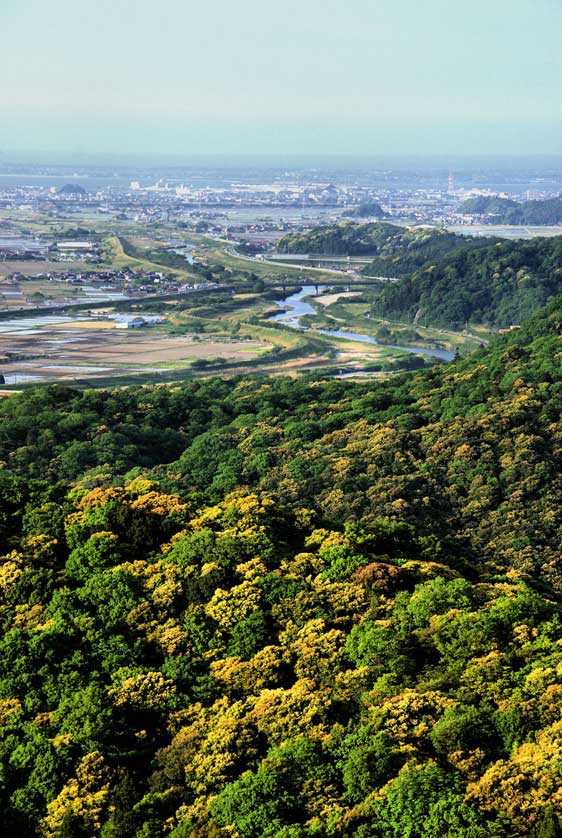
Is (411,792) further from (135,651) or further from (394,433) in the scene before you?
(394,433)

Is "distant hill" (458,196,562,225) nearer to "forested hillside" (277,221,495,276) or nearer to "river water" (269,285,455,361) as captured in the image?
→ "forested hillside" (277,221,495,276)

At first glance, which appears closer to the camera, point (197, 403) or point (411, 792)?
point (411, 792)

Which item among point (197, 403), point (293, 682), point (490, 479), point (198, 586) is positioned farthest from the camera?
point (197, 403)

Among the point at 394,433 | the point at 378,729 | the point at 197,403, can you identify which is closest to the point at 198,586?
the point at 378,729

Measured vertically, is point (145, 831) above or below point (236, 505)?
below

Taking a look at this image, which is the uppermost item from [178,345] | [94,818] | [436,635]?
[436,635]

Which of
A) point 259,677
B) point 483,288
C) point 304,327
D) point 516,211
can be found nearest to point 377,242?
point 483,288

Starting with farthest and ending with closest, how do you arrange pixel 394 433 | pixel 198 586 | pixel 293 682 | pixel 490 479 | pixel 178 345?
pixel 178 345, pixel 394 433, pixel 490 479, pixel 198 586, pixel 293 682

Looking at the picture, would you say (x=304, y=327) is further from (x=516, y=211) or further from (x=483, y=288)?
(x=516, y=211)

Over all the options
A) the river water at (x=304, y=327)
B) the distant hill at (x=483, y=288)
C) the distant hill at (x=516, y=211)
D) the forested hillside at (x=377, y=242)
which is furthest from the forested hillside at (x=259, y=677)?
the distant hill at (x=516, y=211)
